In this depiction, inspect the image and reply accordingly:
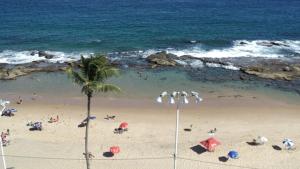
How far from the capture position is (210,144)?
44750mm

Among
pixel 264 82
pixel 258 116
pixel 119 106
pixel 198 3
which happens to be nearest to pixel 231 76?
pixel 264 82

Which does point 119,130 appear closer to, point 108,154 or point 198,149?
point 108,154

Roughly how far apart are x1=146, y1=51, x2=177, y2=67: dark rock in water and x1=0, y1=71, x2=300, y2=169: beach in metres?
11.7

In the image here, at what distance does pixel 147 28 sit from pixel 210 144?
1967 inches

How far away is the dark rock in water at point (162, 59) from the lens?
72000 millimetres

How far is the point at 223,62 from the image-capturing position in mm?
73000

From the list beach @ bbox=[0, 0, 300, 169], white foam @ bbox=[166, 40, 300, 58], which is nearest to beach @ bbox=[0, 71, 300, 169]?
beach @ bbox=[0, 0, 300, 169]

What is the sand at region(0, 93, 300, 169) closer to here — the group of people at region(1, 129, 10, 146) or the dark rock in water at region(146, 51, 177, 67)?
the group of people at region(1, 129, 10, 146)

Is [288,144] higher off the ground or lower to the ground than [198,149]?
higher

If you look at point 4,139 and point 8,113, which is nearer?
point 4,139

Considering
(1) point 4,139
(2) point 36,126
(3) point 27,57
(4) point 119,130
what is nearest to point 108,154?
(4) point 119,130

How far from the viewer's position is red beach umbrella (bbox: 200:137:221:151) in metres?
44.8

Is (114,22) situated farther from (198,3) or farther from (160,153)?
(160,153)

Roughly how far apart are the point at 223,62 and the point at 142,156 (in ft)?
106
